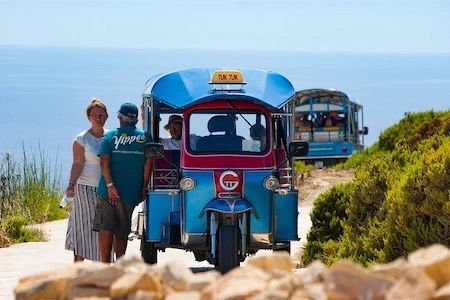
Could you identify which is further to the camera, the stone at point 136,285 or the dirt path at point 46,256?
the dirt path at point 46,256

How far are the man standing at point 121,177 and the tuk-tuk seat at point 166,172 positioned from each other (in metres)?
0.93

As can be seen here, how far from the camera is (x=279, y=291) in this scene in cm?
631

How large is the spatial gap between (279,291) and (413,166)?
4935 millimetres

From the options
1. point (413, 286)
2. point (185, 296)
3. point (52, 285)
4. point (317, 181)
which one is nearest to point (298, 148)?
point (52, 285)

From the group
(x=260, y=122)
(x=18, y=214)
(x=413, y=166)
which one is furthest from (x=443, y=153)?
(x=18, y=214)

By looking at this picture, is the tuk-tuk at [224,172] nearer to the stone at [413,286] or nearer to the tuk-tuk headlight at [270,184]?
the tuk-tuk headlight at [270,184]

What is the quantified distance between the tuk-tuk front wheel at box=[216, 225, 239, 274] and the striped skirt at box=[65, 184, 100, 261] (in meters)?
1.12

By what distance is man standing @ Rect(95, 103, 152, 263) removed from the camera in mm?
12211

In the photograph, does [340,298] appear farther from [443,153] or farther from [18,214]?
[18,214]

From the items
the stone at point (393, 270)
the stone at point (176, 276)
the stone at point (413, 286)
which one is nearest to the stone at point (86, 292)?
the stone at point (176, 276)

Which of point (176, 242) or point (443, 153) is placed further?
point (176, 242)

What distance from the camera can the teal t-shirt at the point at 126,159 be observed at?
12211 mm

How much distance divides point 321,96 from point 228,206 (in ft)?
82.1

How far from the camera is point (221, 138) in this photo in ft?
43.3
